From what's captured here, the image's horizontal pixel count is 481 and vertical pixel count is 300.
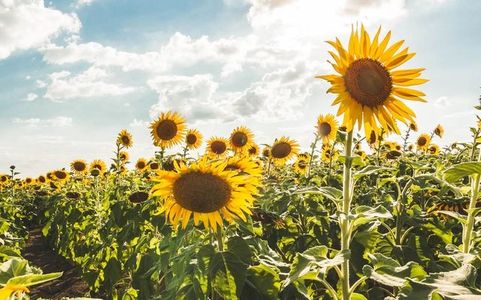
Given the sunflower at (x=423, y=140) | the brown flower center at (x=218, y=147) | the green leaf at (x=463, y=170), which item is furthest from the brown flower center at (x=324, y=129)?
the sunflower at (x=423, y=140)

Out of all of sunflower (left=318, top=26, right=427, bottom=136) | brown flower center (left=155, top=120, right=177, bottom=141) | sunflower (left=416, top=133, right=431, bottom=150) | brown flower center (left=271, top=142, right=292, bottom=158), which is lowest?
sunflower (left=318, top=26, right=427, bottom=136)

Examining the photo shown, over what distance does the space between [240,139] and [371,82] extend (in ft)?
19.6

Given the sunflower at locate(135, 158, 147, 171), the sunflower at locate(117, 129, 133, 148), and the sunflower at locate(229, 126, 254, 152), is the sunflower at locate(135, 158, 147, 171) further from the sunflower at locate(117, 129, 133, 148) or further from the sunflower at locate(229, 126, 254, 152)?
the sunflower at locate(229, 126, 254, 152)

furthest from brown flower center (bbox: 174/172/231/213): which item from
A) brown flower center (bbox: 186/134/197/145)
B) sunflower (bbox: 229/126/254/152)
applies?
sunflower (bbox: 229/126/254/152)

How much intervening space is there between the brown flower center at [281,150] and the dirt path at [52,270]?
4.07 m

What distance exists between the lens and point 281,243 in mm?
4547

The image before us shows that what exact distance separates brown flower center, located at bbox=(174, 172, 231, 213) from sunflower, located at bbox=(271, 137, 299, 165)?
5968 millimetres

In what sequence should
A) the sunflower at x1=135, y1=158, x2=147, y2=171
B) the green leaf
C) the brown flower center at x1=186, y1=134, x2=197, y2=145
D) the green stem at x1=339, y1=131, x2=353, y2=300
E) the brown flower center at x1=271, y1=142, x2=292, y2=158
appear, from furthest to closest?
the sunflower at x1=135, y1=158, x2=147, y2=171 → the brown flower center at x1=271, y1=142, x2=292, y2=158 → the brown flower center at x1=186, y1=134, x2=197, y2=145 → the green stem at x1=339, y1=131, x2=353, y2=300 → the green leaf

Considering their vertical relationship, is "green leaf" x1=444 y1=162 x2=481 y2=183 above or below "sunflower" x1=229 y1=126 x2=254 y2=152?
below

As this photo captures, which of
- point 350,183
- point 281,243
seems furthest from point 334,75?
point 281,243

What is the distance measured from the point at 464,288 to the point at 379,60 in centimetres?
201

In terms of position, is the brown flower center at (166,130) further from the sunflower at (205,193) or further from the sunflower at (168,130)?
the sunflower at (205,193)

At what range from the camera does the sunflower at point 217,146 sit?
8234 mm

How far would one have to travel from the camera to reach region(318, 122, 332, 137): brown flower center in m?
8.16
